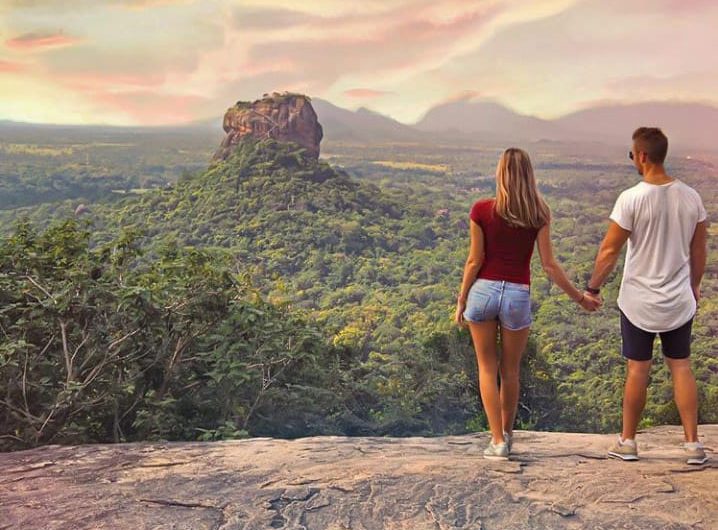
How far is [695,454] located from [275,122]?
15.1 meters

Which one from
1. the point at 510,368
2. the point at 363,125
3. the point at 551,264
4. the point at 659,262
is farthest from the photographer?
the point at 363,125

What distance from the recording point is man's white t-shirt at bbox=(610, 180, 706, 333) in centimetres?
267

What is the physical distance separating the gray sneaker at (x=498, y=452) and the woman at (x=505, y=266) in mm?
91

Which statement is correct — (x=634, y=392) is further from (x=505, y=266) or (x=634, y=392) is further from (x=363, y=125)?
(x=363, y=125)

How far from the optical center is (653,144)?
8.92 ft

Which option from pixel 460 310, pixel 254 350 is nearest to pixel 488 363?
pixel 460 310

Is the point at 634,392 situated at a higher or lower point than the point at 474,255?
lower

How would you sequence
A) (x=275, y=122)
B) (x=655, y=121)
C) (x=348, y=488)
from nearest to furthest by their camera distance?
(x=348, y=488) < (x=655, y=121) < (x=275, y=122)

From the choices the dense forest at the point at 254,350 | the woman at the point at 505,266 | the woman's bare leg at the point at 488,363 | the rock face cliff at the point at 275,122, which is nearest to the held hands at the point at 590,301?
the woman at the point at 505,266

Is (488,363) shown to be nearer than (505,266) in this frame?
No

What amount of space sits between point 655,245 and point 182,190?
13.6 metres

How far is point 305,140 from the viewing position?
1781 centimetres

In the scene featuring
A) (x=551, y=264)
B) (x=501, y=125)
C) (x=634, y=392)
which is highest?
(x=501, y=125)

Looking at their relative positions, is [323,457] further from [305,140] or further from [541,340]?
[305,140]
